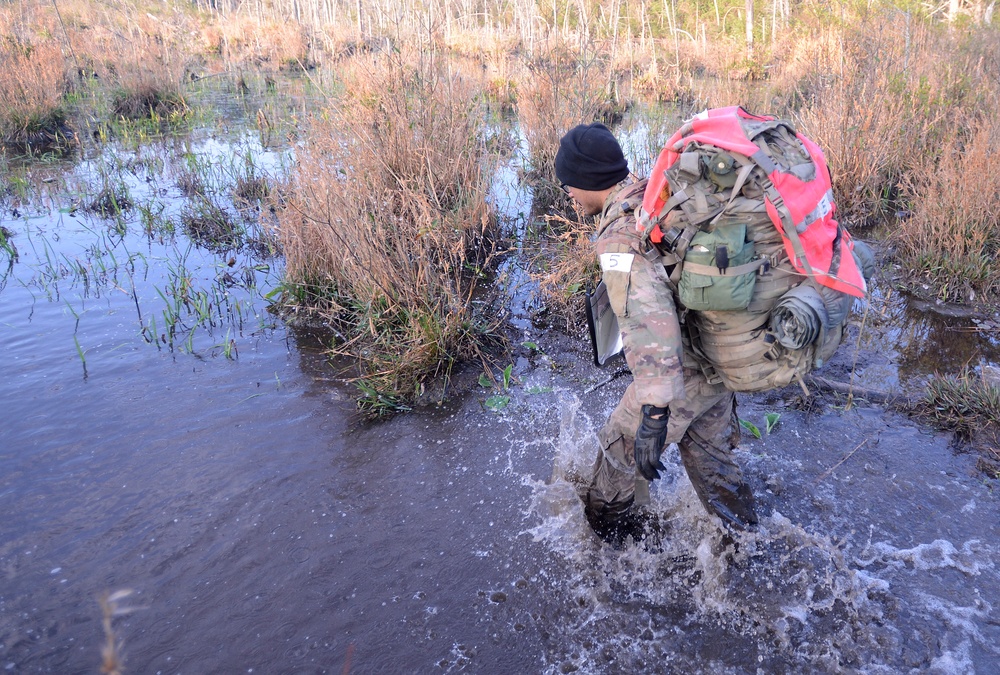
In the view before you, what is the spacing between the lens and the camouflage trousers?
2.53 metres

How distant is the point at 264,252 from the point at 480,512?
3.97m

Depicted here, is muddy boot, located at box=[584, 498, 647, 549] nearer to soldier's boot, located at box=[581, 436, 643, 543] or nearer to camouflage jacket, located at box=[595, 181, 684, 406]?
soldier's boot, located at box=[581, 436, 643, 543]

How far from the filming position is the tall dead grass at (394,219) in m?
4.04

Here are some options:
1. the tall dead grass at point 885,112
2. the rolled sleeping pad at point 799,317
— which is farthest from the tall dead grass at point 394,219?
the tall dead grass at point 885,112

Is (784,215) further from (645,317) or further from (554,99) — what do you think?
(554,99)

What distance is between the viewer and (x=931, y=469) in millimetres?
3197

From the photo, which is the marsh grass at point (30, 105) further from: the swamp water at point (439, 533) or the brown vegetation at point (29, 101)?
the swamp water at point (439, 533)

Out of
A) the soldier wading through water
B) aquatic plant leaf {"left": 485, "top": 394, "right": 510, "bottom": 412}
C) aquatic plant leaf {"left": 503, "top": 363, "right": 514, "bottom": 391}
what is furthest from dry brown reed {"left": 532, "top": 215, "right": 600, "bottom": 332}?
the soldier wading through water

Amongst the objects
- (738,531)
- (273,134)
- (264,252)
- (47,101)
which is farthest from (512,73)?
(738,531)

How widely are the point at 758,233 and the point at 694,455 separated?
110 cm

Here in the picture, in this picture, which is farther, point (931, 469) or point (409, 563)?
point (931, 469)

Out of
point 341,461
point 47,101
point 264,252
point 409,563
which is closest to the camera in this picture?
point 409,563

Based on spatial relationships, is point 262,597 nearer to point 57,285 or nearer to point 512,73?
point 57,285

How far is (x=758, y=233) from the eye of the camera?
2143 mm
